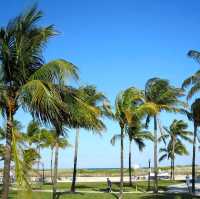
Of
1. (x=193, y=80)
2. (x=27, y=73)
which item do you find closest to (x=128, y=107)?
(x=193, y=80)

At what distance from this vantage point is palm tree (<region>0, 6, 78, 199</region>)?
988 cm

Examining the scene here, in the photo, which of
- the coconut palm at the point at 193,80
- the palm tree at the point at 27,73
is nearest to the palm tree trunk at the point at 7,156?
the palm tree at the point at 27,73

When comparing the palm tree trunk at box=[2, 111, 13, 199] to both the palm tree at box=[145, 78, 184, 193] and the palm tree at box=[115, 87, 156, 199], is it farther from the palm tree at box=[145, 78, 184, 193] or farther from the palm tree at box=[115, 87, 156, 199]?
the palm tree at box=[145, 78, 184, 193]

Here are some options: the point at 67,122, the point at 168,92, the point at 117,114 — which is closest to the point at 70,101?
the point at 67,122

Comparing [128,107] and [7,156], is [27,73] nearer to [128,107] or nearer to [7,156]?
[7,156]

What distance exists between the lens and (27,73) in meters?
10.7

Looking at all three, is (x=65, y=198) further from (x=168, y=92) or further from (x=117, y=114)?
(x=168, y=92)

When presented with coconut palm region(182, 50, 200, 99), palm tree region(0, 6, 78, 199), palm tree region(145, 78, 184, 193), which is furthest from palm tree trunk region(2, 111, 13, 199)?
palm tree region(145, 78, 184, 193)

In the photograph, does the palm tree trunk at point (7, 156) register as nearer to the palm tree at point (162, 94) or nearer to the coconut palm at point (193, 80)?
the coconut palm at point (193, 80)

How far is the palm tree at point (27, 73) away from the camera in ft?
32.4

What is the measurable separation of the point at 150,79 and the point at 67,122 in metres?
26.4

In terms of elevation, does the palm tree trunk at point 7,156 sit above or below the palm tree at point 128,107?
below

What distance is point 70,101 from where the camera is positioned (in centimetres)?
1041

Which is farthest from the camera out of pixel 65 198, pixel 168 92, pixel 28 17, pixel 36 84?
pixel 168 92
